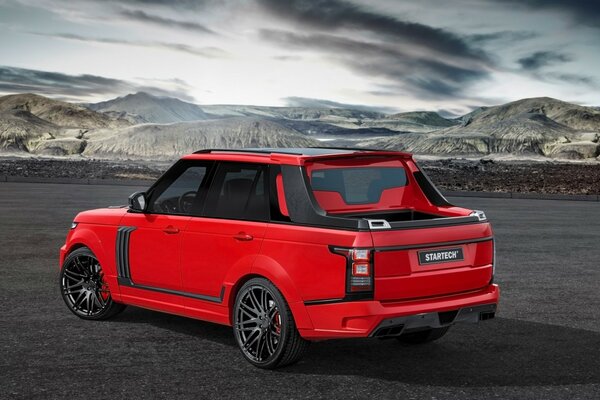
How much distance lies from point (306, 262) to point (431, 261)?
0.92m

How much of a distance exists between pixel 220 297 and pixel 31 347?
1.70m

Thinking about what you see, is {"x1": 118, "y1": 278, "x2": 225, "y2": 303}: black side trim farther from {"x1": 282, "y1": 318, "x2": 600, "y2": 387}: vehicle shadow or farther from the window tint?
the window tint

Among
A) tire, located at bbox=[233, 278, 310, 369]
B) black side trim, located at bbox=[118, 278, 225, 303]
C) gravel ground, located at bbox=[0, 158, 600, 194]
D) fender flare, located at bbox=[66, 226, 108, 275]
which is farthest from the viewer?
gravel ground, located at bbox=[0, 158, 600, 194]

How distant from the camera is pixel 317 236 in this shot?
5.84 m

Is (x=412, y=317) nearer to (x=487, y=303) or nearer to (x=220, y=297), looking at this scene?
(x=487, y=303)

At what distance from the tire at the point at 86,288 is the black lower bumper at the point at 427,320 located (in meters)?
3.19

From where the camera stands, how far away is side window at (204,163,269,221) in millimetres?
6438

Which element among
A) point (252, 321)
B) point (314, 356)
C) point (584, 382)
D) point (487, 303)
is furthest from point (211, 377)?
point (584, 382)

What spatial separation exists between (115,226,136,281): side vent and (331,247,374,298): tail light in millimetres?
2501

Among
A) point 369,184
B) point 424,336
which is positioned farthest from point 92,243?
point 424,336

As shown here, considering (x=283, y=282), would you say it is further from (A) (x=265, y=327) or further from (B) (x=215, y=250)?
(B) (x=215, y=250)

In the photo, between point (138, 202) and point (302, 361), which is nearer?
point (302, 361)

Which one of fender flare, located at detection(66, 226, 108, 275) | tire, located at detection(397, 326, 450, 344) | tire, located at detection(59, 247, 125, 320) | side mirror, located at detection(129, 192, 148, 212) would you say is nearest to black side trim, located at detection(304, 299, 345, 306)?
tire, located at detection(397, 326, 450, 344)

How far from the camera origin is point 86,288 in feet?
26.4
